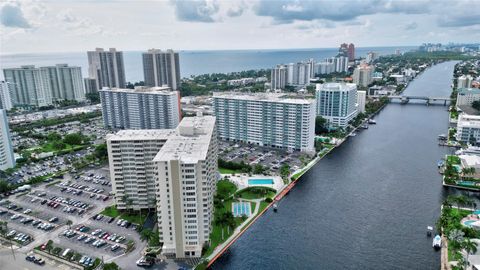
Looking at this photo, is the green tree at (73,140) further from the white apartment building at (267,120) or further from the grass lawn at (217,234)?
the grass lawn at (217,234)

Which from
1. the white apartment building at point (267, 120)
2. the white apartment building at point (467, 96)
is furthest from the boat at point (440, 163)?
the white apartment building at point (467, 96)

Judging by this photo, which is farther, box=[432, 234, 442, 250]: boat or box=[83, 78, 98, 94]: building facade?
box=[83, 78, 98, 94]: building facade

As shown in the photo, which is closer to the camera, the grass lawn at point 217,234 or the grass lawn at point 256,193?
the grass lawn at point 217,234

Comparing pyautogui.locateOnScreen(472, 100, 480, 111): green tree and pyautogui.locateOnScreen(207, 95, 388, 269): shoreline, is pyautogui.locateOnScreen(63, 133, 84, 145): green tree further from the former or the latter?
pyautogui.locateOnScreen(472, 100, 480, 111): green tree

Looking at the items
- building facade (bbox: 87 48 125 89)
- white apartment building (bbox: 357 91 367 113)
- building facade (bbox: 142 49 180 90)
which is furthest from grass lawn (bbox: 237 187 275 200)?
building facade (bbox: 87 48 125 89)

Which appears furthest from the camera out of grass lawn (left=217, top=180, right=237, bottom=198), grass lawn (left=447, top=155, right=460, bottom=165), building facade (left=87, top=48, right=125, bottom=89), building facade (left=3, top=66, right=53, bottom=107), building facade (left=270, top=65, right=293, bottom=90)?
building facade (left=270, top=65, right=293, bottom=90)

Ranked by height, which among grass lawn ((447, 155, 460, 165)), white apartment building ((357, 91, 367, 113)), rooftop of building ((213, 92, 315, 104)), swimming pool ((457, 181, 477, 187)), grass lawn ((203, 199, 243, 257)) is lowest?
grass lawn ((203, 199, 243, 257))
